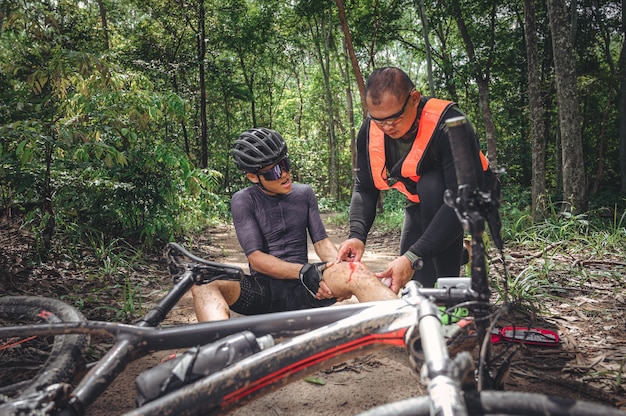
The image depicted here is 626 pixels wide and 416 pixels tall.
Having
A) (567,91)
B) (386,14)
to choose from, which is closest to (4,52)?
(567,91)

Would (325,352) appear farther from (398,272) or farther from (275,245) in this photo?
(275,245)

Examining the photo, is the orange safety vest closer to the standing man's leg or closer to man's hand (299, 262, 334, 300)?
the standing man's leg

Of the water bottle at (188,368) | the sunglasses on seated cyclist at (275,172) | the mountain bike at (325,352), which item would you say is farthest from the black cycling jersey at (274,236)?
the water bottle at (188,368)

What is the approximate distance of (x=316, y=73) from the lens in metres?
21.6

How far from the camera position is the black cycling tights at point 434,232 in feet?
8.02

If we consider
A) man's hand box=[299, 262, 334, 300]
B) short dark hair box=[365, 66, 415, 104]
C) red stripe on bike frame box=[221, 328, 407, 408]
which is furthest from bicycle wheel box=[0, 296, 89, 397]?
short dark hair box=[365, 66, 415, 104]

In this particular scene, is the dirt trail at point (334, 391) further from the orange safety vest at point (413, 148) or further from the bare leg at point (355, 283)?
the orange safety vest at point (413, 148)

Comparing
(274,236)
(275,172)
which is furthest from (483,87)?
(274,236)

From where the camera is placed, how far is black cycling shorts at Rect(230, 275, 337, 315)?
2.76 meters

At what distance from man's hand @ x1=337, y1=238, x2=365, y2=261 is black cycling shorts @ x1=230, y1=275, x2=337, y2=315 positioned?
1.12 feet

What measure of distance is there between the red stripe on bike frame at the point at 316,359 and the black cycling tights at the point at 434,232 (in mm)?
1178

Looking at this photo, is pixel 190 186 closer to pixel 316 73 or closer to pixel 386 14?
pixel 386 14

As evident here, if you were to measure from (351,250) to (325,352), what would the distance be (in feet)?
4.76

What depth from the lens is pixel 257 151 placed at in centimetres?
288
